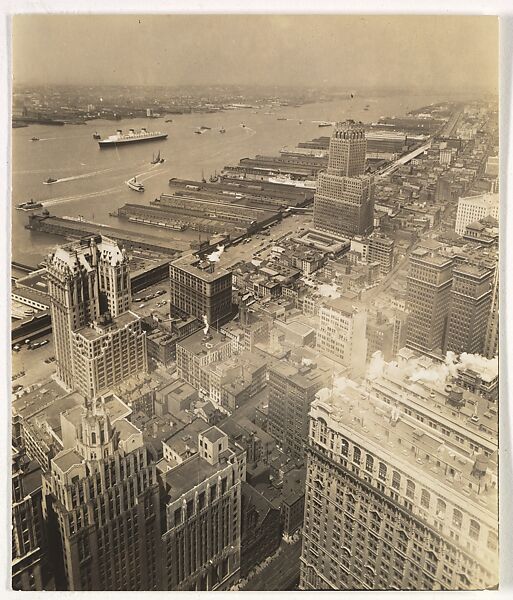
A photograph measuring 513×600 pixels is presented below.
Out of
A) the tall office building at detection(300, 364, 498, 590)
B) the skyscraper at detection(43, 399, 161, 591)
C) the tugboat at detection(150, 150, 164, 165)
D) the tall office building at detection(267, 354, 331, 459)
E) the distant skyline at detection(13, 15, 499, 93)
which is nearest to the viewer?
the skyscraper at detection(43, 399, 161, 591)

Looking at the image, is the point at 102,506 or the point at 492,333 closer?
the point at 102,506

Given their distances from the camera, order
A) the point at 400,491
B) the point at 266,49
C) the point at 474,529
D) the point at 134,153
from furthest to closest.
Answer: the point at 134,153 → the point at 266,49 → the point at 400,491 → the point at 474,529

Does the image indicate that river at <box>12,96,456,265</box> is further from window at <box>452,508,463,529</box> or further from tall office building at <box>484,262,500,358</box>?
window at <box>452,508,463,529</box>

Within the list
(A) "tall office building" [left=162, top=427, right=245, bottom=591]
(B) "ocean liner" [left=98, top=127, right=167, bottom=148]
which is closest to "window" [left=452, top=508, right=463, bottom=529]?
(A) "tall office building" [left=162, top=427, right=245, bottom=591]

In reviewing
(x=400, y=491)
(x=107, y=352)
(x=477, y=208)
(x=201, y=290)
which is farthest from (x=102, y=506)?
(x=477, y=208)

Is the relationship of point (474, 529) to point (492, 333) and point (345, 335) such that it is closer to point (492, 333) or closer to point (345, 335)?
point (492, 333)

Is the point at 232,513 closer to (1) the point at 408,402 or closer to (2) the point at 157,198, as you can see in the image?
(1) the point at 408,402

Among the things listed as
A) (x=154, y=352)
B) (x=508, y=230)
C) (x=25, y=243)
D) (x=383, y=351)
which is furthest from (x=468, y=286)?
(x=25, y=243)
